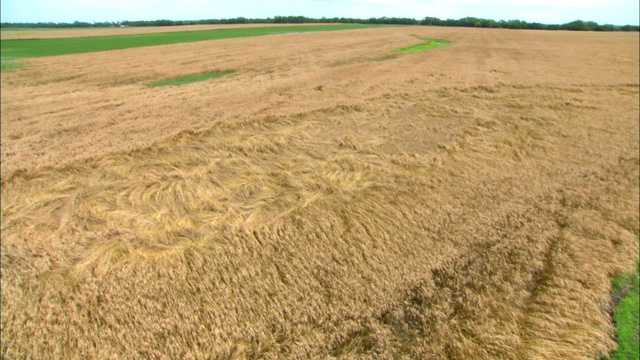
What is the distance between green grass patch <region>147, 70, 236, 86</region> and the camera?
11.0m

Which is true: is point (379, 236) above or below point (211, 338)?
above

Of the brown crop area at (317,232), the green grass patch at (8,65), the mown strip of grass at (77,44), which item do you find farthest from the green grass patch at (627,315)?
the mown strip of grass at (77,44)

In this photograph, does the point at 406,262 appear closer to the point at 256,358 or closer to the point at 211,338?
the point at 256,358

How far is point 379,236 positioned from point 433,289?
2.56 ft

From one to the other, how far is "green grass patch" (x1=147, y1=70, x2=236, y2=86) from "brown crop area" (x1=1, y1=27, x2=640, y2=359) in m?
3.89

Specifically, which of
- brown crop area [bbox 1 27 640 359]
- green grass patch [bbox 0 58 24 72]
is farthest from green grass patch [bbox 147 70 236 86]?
green grass patch [bbox 0 58 24 72]

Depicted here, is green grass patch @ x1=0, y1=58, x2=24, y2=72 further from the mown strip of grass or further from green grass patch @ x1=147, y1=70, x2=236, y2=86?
green grass patch @ x1=147, y1=70, x2=236, y2=86

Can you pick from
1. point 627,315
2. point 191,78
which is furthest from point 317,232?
point 191,78

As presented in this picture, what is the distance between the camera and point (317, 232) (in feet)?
11.6

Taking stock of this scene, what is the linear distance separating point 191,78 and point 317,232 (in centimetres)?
1031

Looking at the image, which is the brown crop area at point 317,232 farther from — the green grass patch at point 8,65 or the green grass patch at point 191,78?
the green grass patch at point 8,65

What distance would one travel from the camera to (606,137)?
628cm

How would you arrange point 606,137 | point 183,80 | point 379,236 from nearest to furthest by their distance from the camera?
point 379,236
point 606,137
point 183,80

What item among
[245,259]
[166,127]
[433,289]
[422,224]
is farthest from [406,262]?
→ [166,127]
